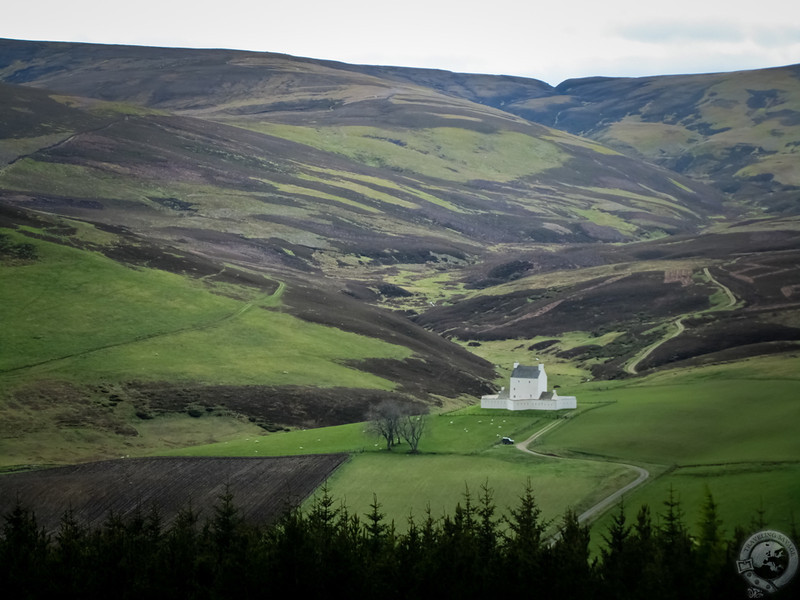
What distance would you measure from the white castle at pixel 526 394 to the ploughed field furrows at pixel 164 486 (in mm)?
16701

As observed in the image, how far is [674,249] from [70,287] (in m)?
129

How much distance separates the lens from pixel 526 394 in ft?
246

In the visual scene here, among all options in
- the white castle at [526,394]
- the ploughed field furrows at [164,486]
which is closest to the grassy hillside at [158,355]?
the ploughed field furrows at [164,486]

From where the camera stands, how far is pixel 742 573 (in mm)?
31578

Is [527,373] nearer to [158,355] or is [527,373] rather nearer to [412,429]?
[412,429]

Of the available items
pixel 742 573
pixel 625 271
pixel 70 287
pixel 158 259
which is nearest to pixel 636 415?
pixel 742 573

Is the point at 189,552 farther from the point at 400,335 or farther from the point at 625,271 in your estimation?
the point at 625,271

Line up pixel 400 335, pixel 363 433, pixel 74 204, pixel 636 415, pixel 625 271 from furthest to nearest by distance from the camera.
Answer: pixel 74 204 → pixel 625 271 → pixel 400 335 → pixel 363 433 → pixel 636 415
